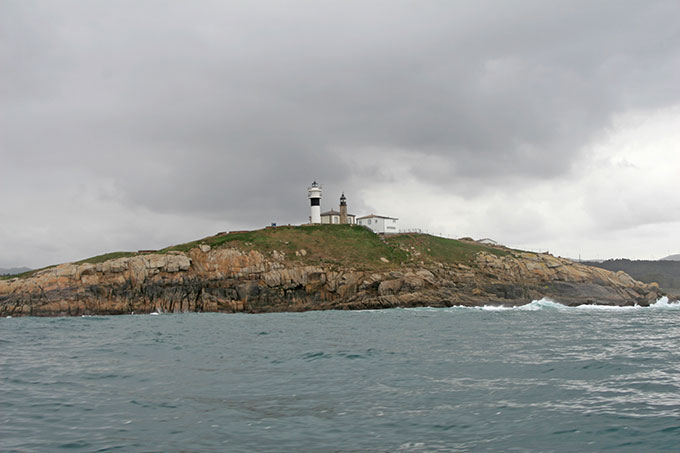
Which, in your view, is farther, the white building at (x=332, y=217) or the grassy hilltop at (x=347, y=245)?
the white building at (x=332, y=217)

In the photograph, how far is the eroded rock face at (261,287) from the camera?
83000 mm

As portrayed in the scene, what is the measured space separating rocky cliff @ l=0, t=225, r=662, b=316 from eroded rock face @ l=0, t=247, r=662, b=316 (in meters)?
0.17

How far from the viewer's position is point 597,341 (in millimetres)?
29094

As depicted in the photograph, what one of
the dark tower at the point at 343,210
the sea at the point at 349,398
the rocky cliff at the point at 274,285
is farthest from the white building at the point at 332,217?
the sea at the point at 349,398

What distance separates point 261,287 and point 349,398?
243ft

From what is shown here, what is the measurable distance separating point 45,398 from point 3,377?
17.7 feet

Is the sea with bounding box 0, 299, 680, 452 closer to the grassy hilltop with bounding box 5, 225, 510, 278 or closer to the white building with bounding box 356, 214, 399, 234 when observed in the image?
the grassy hilltop with bounding box 5, 225, 510, 278

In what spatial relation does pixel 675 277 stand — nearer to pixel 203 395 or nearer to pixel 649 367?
pixel 649 367

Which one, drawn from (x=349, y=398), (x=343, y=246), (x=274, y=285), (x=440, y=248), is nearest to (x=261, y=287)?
(x=274, y=285)

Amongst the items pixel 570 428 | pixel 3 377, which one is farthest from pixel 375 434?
pixel 3 377

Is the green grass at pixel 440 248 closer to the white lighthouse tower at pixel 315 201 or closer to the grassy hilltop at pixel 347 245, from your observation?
the grassy hilltop at pixel 347 245

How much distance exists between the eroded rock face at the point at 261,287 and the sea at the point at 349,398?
5754 centimetres

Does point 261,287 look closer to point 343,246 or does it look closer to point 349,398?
point 343,246

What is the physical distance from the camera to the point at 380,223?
126125mm
